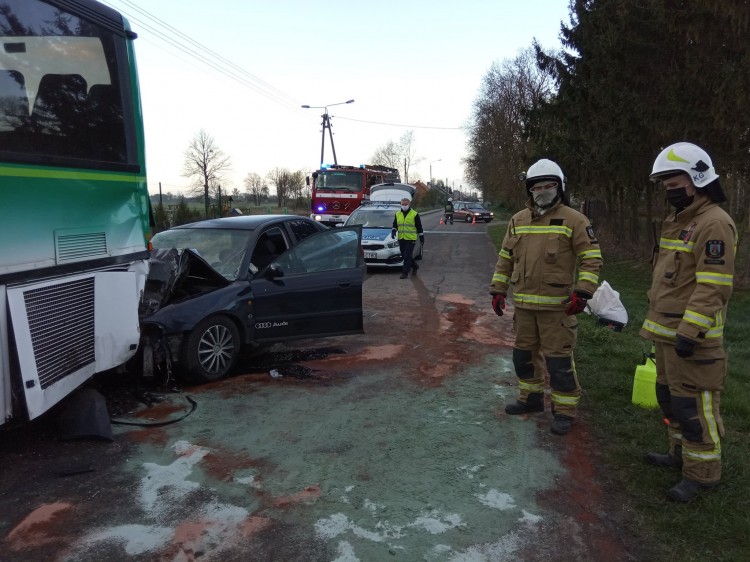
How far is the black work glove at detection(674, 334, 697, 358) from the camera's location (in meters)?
2.87

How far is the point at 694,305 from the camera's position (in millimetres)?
2873

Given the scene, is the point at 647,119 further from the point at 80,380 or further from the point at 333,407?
→ the point at 80,380

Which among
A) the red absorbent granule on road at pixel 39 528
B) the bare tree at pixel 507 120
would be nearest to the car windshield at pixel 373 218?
the red absorbent granule on road at pixel 39 528

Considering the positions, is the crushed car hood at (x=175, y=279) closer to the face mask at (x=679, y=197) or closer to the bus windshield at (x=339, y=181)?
the face mask at (x=679, y=197)

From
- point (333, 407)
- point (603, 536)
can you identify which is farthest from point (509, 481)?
point (333, 407)

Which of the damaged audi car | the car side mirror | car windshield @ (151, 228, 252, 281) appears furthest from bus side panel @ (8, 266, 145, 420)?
the car side mirror

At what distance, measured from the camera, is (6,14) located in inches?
127

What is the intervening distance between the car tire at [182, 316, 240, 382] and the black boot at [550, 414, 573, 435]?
3.04 metres

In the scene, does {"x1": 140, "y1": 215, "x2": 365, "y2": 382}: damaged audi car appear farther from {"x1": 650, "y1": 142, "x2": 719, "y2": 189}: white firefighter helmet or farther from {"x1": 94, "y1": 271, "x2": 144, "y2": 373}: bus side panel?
{"x1": 650, "y1": 142, "x2": 719, "y2": 189}: white firefighter helmet

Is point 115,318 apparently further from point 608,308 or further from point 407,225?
point 407,225

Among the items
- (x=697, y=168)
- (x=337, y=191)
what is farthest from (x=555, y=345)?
(x=337, y=191)

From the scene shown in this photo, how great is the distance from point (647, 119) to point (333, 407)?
10.2 meters

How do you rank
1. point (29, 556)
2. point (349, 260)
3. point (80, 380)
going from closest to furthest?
point (29, 556) → point (80, 380) → point (349, 260)

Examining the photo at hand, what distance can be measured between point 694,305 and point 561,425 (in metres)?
1.50
